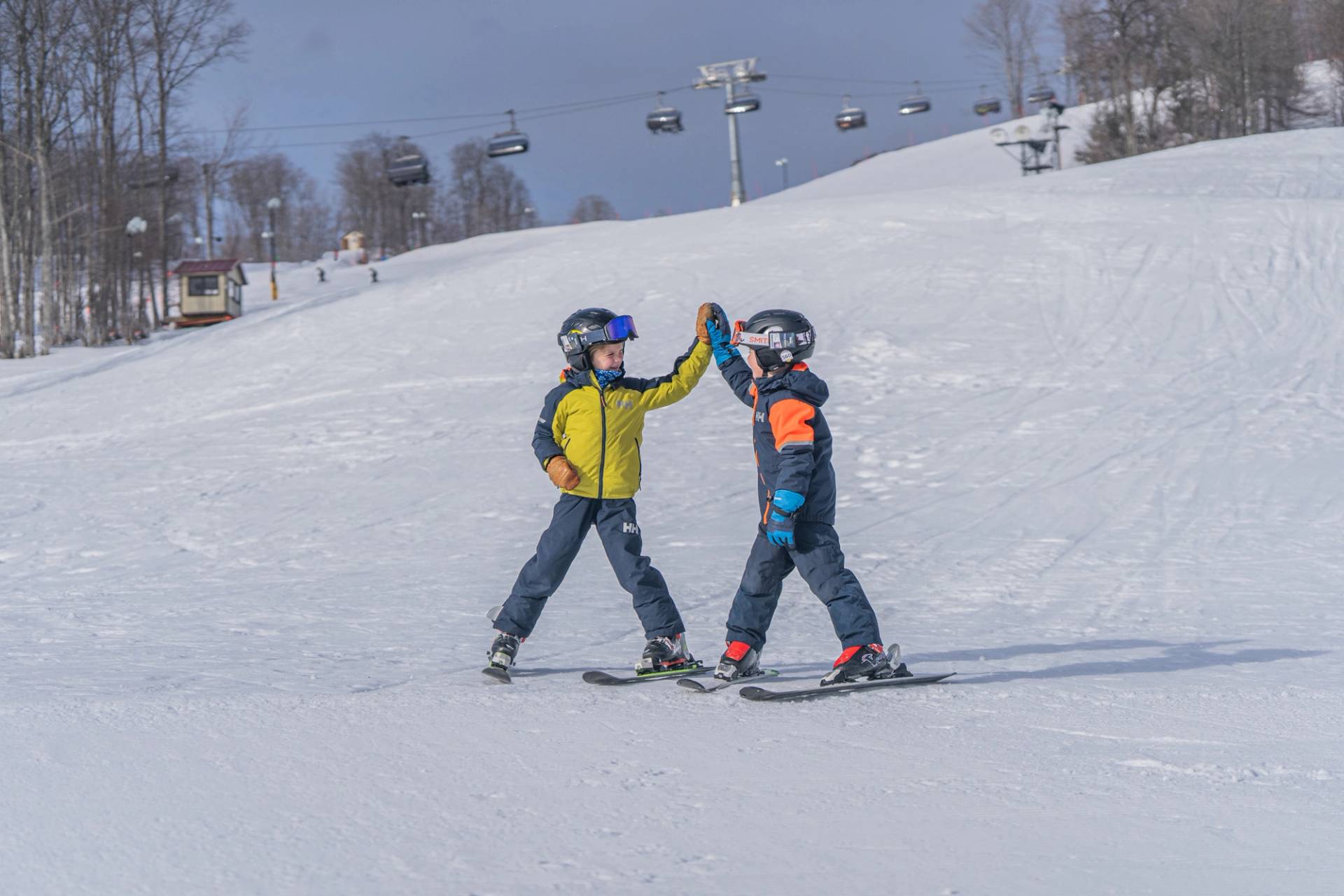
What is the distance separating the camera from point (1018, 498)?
1032cm

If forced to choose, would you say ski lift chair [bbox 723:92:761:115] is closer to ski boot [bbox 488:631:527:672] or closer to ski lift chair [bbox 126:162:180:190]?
ski lift chair [bbox 126:162:180:190]

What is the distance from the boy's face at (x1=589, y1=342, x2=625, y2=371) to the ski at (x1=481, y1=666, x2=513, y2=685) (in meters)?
1.37

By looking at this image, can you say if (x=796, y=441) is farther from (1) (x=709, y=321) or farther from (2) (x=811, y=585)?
(1) (x=709, y=321)

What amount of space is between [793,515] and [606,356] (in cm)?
112

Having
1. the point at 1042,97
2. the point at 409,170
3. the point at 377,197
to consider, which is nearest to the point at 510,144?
the point at 409,170

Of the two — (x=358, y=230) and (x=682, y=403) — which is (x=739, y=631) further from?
(x=358, y=230)

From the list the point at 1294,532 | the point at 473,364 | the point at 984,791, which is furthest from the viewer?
the point at 473,364

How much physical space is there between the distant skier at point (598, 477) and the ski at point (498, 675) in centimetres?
6

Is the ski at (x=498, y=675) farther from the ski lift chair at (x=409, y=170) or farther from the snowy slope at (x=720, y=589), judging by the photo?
the ski lift chair at (x=409, y=170)

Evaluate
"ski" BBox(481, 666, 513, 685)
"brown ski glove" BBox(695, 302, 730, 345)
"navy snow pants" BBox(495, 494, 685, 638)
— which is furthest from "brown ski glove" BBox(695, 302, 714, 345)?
"ski" BBox(481, 666, 513, 685)

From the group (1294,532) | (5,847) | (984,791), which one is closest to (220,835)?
(5,847)

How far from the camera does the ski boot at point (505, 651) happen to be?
17.0ft

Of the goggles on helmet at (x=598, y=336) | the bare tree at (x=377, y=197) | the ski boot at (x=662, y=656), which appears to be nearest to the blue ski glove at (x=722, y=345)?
the goggles on helmet at (x=598, y=336)

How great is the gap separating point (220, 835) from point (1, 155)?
2882 cm
